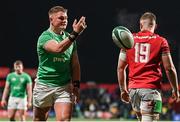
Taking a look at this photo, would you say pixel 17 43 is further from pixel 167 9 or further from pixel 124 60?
pixel 124 60

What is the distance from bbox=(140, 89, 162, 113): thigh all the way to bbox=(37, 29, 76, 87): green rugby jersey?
1.10 meters

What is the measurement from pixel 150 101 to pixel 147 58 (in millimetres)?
613

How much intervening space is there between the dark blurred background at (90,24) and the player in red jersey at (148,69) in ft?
85.1

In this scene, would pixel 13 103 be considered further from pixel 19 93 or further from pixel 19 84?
pixel 19 84

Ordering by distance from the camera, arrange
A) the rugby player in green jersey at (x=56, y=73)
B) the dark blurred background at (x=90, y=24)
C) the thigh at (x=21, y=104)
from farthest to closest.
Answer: the dark blurred background at (x=90, y=24)
the thigh at (x=21, y=104)
the rugby player in green jersey at (x=56, y=73)

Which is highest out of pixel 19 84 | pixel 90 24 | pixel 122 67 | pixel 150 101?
pixel 90 24

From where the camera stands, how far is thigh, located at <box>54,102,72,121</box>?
25.0 ft

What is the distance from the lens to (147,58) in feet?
26.0

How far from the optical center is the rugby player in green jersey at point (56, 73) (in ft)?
25.9

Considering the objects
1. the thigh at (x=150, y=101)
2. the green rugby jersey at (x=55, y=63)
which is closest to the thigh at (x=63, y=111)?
the green rugby jersey at (x=55, y=63)

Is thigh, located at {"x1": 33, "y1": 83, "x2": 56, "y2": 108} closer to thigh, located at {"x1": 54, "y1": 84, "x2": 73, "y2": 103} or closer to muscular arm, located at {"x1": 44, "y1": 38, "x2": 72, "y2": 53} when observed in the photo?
thigh, located at {"x1": 54, "y1": 84, "x2": 73, "y2": 103}

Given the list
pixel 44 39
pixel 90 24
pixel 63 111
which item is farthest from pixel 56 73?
pixel 90 24

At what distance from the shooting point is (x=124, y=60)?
8.19 metres

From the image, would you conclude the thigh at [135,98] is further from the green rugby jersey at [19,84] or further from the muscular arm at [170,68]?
the green rugby jersey at [19,84]
